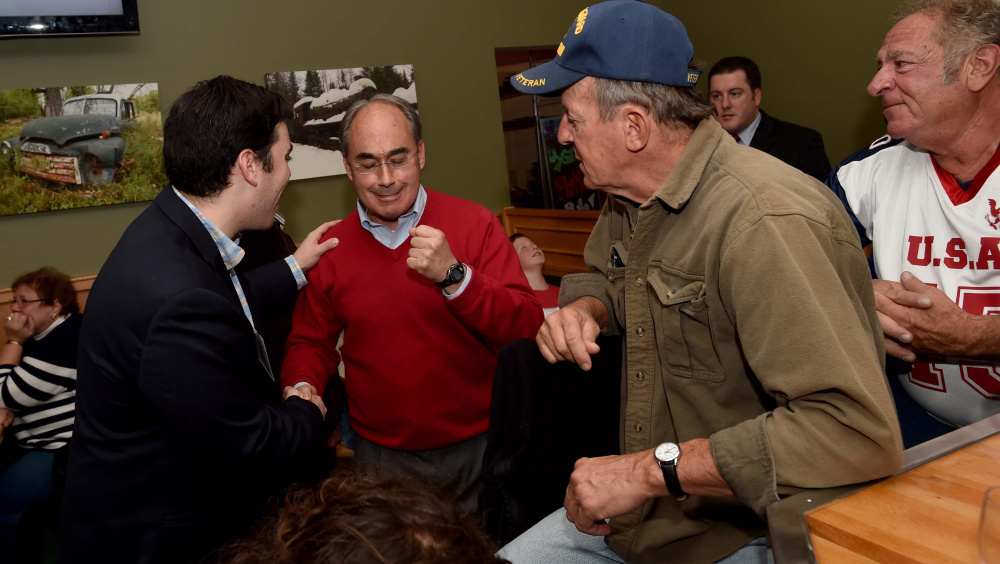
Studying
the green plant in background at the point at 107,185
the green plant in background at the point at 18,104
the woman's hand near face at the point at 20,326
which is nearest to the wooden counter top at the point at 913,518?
the woman's hand near face at the point at 20,326

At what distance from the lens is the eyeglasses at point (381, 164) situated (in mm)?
2033

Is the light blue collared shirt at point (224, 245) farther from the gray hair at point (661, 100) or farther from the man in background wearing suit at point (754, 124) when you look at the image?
the man in background wearing suit at point (754, 124)

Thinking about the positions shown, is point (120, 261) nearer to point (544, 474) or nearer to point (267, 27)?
point (544, 474)

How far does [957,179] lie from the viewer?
173 cm

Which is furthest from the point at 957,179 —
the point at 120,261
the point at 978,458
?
the point at 120,261

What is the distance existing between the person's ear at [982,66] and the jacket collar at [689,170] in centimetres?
88

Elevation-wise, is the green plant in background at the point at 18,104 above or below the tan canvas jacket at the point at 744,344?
above

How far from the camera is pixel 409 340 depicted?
203 centimetres

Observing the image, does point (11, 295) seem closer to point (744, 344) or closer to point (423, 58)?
point (423, 58)

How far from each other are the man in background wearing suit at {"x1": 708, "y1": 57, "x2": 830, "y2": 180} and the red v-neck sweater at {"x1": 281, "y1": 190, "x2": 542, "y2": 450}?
2.52 meters

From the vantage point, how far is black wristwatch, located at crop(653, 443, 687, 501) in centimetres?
111

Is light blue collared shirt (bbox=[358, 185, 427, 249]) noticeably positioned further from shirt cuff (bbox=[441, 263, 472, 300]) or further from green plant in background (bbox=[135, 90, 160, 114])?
green plant in background (bbox=[135, 90, 160, 114])

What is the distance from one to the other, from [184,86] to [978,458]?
3.82 meters

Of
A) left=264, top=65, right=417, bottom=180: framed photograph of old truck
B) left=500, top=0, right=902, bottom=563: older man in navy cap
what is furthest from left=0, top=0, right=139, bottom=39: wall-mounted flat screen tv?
left=500, top=0, right=902, bottom=563: older man in navy cap
